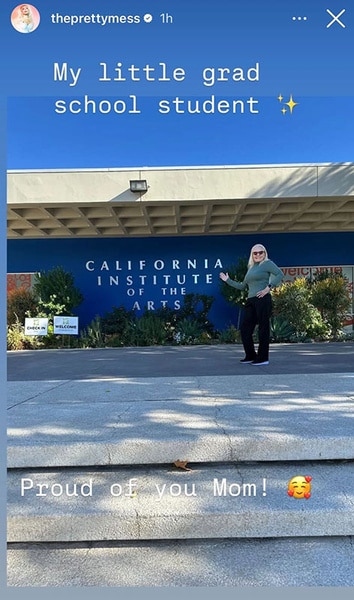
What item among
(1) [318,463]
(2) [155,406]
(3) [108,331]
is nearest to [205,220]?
(3) [108,331]

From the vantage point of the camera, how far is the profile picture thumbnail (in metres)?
2.13

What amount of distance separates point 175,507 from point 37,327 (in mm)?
8717

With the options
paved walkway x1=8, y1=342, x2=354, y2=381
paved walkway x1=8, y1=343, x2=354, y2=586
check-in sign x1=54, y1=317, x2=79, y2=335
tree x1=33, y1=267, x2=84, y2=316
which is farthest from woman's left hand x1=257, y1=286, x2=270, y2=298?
check-in sign x1=54, y1=317, x2=79, y2=335

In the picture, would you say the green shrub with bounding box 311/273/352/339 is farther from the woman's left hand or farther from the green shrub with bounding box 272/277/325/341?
the woman's left hand

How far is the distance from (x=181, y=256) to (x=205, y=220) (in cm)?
127

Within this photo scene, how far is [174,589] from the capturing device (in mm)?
1585

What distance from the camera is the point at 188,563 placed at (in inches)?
67.3

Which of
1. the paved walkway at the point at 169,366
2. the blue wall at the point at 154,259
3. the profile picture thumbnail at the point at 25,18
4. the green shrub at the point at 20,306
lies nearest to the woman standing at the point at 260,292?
the paved walkway at the point at 169,366

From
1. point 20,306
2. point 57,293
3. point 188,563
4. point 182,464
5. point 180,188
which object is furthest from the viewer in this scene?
point 20,306

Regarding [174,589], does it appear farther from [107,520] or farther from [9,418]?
[9,418]

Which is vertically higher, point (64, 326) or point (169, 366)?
point (64, 326)

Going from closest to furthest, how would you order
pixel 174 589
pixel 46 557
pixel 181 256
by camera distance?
pixel 174 589
pixel 46 557
pixel 181 256

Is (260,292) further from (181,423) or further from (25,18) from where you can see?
(25,18)

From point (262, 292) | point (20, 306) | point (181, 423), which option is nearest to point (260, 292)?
point (262, 292)
